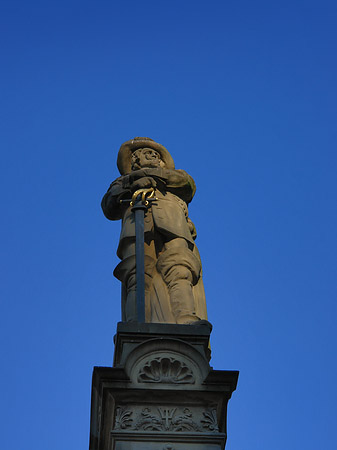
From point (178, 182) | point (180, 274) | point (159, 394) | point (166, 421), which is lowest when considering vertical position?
point (166, 421)

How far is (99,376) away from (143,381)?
17.7 inches

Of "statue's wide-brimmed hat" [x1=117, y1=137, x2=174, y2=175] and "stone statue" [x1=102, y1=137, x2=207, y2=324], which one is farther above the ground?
"statue's wide-brimmed hat" [x1=117, y1=137, x2=174, y2=175]

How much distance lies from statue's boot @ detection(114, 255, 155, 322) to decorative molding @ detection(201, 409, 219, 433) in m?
2.08

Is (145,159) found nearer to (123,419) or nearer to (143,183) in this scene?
(143,183)

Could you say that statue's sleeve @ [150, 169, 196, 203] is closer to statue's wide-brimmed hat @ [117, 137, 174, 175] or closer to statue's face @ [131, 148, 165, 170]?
statue's face @ [131, 148, 165, 170]

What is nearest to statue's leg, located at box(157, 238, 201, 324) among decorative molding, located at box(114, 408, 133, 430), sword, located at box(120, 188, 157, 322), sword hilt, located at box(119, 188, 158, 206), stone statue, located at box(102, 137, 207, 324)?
stone statue, located at box(102, 137, 207, 324)

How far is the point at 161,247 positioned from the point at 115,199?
1.21m

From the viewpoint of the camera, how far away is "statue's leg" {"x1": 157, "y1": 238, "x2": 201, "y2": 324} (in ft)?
33.0

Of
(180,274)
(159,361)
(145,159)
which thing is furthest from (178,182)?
(159,361)

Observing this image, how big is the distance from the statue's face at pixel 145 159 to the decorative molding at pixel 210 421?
18.2ft

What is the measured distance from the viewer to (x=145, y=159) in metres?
13.4

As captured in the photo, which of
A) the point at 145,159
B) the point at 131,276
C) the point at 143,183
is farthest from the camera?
the point at 145,159

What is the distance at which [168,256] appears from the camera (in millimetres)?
11000

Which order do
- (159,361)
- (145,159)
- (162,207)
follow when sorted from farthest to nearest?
(145,159) < (162,207) < (159,361)
